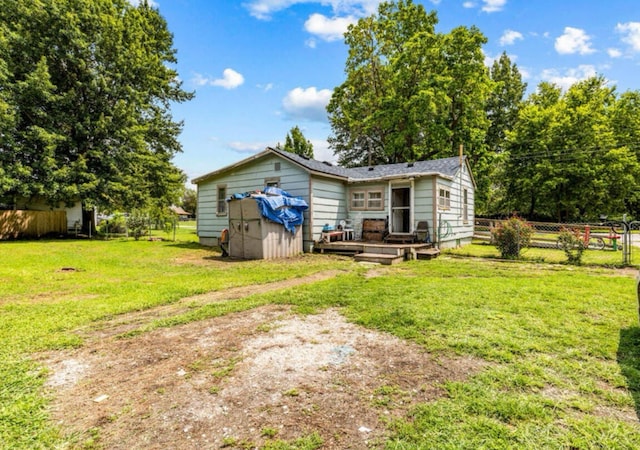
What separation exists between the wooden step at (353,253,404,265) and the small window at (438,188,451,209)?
10.7 ft

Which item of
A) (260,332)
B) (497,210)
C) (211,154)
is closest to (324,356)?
(260,332)

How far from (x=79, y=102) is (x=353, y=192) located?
17.9m

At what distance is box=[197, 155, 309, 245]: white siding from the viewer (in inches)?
464

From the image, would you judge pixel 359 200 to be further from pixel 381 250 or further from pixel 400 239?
pixel 381 250

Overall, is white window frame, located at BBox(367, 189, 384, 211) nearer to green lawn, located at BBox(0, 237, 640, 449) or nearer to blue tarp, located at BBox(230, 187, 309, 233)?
blue tarp, located at BBox(230, 187, 309, 233)

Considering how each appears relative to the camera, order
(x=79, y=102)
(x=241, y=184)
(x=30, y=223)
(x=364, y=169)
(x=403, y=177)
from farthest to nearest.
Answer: (x=79, y=102) < (x=30, y=223) < (x=364, y=169) < (x=241, y=184) < (x=403, y=177)

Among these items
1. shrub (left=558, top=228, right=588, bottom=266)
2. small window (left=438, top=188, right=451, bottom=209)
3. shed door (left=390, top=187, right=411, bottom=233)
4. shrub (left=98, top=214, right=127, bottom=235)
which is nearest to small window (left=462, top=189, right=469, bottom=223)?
small window (left=438, top=188, right=451, bottom=209)

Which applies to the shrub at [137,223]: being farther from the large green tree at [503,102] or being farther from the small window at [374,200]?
the large green tree at [503,102]

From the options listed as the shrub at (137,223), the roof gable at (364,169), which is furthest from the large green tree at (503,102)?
the shrub at (137,223)

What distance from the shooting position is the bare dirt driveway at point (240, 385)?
1963mm

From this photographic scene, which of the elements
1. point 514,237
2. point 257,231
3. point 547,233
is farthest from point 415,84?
point 257,231

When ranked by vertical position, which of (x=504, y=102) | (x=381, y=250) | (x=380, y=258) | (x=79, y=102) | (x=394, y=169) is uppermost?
(x=504, y=102)

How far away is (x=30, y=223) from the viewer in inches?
715

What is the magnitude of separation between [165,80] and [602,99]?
34.9 meters
